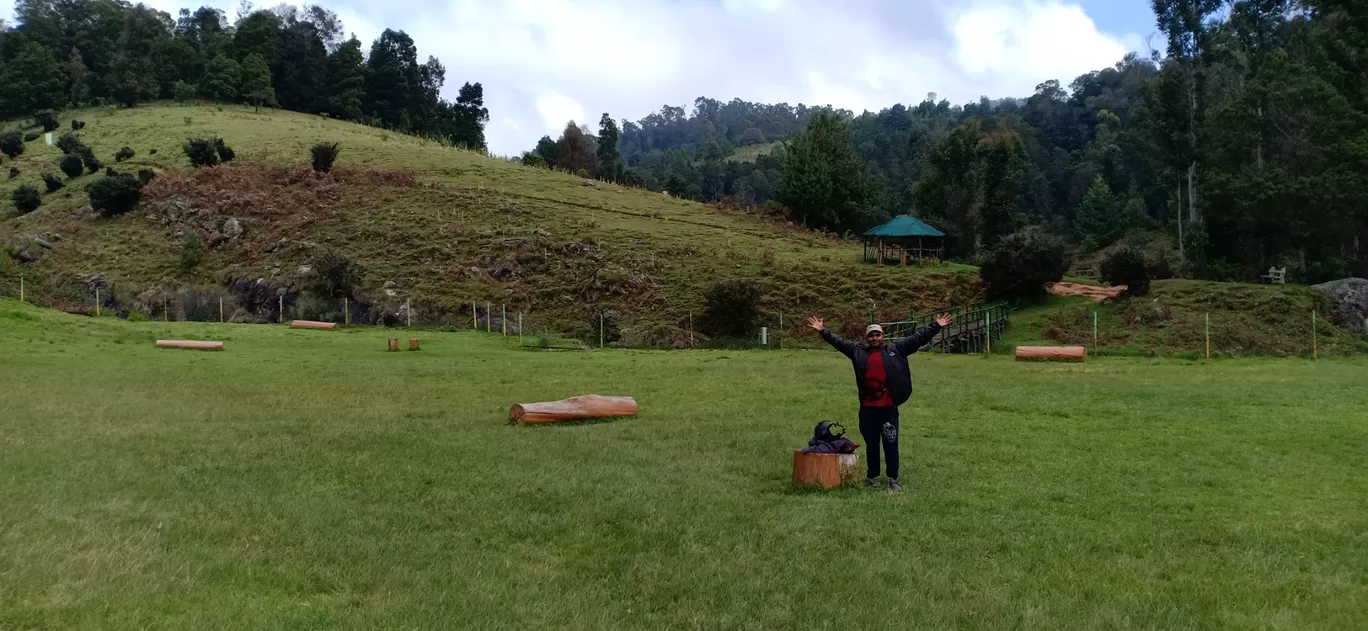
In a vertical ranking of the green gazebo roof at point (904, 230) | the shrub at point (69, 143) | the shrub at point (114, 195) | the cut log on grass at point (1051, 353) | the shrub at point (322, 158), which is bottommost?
the cut log on grass at point (1051, 353)

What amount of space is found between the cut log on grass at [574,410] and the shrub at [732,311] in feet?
68.1

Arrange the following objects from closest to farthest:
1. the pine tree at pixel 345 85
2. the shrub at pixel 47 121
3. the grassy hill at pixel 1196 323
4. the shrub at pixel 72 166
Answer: the grassy hill at pixel 1196 323
the shrub at pixel 72 166
the shrub at pixel 47 121
the pine tree at pixel 345 85

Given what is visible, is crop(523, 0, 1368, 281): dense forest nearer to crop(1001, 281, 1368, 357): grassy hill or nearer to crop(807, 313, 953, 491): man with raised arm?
crop(1001, 281, 1368, 357): grassy hill

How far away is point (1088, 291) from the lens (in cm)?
3825

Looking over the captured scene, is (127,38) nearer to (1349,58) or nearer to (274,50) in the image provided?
(274,50)

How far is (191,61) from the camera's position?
92.9m

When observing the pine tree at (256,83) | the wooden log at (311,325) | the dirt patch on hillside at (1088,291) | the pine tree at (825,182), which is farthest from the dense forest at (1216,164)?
the wooden log at (311,325)

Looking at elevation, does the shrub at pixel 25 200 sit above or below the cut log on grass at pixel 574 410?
above

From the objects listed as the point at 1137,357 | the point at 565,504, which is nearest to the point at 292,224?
the point at 1137,357

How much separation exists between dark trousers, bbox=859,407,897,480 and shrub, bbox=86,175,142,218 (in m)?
57.0

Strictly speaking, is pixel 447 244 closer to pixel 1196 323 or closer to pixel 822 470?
pixel 1196 323

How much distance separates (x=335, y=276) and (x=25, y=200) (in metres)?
29.5

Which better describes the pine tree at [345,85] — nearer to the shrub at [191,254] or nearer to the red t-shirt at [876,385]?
the shrub at [191,254]

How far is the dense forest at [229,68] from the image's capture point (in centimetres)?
8588
